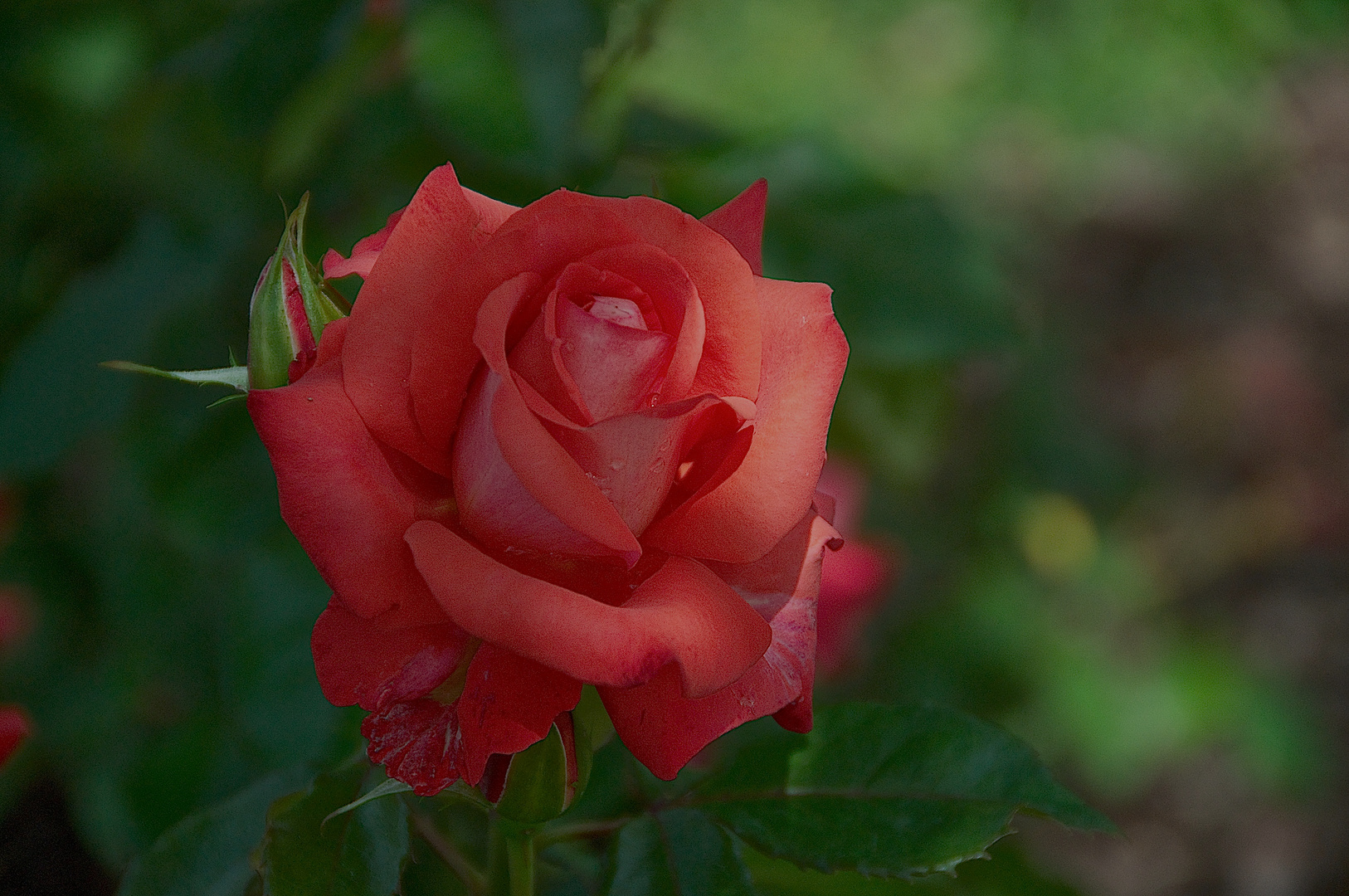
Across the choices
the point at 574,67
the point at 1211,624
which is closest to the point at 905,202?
the point at 574,67

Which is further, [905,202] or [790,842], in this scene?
[905,202]

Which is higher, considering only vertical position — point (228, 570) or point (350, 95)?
point (350, 95)

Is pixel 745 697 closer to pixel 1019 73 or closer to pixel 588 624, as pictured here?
pixel 588 624

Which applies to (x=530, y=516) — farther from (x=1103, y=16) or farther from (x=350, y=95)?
(x=1103, y=16)

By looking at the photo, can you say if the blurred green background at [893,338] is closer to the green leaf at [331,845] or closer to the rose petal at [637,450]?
the green leaf at [331,845]

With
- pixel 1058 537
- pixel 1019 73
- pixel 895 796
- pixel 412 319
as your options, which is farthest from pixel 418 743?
pixel 1019 73

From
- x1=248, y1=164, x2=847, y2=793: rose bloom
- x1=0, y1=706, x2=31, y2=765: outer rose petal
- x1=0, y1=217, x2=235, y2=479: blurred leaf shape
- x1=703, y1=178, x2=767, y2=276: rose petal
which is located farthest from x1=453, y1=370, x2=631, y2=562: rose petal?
x1=0, y1=217, x2=235, y2=479: blurred leaf shape
